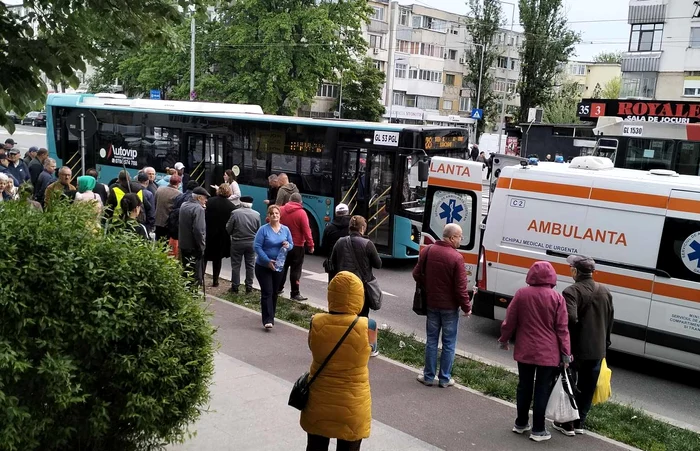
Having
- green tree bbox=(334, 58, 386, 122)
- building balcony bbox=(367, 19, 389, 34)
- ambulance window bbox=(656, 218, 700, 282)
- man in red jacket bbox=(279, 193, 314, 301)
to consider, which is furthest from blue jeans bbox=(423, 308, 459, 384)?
building balcony bbox=(367, 19, 389, 34)

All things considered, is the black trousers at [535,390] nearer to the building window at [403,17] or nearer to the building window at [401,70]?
the building window at [401,70]

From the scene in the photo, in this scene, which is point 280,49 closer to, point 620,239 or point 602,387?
point 620,239

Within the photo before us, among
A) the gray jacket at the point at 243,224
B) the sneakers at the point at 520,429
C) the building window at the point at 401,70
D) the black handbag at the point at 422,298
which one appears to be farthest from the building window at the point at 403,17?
the sneakers at the point at 520,429

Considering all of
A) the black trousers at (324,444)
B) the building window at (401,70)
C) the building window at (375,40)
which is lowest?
the black trousers at (324,444)

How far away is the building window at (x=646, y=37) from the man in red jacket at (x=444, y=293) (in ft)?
152

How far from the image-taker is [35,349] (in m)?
4.15

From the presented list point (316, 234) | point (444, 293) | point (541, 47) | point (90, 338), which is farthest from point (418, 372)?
point (541, 47)

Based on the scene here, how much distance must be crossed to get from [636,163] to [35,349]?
21771 millimetres

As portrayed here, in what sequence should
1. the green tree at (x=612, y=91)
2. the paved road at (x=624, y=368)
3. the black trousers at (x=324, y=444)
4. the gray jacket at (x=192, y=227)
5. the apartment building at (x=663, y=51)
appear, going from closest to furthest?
1. the black trousers at (x=324, y=444)
2. the paved road at (x=624, y=368)
3. the gray jacket at (x=192, y=227)
4. the apartment building at (x=663, y=51)
5. the green tree at (x=612, y=91)

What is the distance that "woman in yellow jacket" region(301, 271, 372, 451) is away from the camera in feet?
15.6

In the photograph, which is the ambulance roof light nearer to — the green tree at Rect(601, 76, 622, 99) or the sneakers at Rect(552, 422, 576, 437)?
the sneakers at Rect(552, 422, 576, 437)

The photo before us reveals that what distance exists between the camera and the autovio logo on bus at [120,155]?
2017 cm

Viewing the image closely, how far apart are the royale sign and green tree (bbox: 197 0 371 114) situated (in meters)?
19.2

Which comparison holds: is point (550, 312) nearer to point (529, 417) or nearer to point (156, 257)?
point (529, 417)
